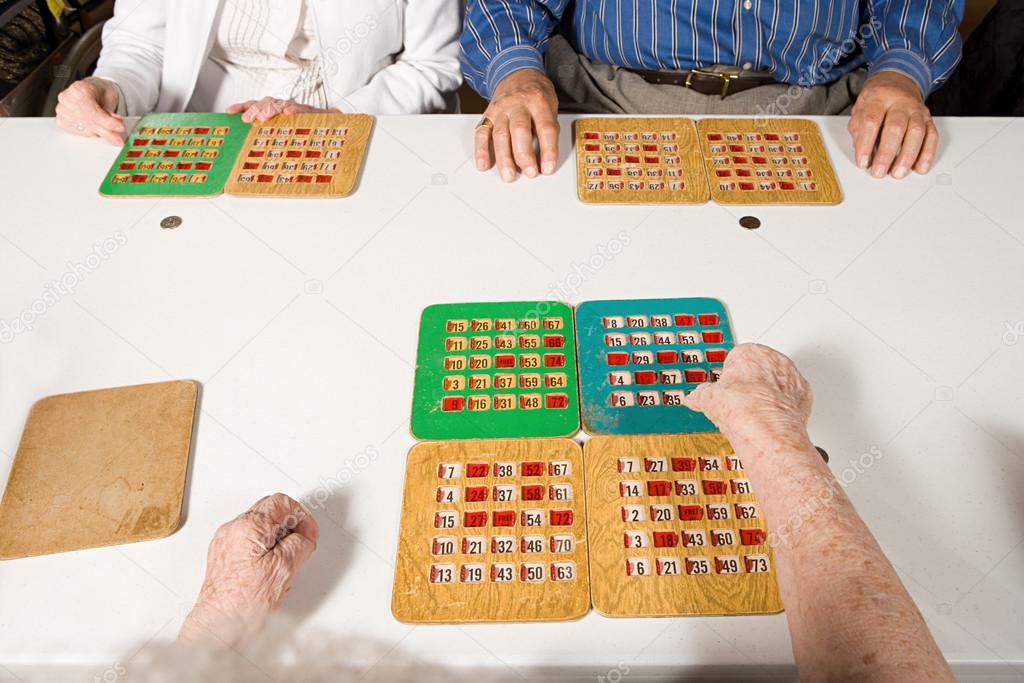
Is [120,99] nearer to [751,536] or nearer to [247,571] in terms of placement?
[247,571]

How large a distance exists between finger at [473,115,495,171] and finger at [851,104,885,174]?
572 mm

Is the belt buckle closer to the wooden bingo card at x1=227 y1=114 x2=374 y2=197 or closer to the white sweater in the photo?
the white sweater

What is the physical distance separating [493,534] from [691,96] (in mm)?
1029

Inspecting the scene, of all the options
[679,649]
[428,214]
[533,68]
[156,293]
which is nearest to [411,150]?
[428,214]

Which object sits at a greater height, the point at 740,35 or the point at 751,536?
the point at 740,35

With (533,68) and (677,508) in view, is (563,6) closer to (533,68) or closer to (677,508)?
(533,68)

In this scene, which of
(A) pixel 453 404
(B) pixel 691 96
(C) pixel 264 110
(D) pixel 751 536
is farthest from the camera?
(B) pixel 691 96

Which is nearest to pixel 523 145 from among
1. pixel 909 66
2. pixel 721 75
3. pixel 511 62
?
pixel 511 62

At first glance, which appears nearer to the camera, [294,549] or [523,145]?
[294,549]

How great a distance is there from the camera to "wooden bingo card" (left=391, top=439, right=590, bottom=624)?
681mm

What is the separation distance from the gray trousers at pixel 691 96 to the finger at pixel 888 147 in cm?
31

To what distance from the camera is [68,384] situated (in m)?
0.86

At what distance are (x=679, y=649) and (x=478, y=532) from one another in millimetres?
226

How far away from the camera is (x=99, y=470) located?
778 millimetres
